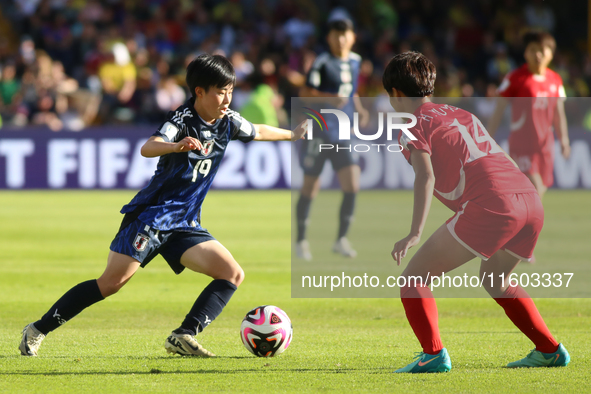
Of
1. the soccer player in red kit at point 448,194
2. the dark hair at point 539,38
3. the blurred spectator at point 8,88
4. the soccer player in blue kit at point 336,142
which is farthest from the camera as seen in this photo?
the blurred spectator at point 8,88

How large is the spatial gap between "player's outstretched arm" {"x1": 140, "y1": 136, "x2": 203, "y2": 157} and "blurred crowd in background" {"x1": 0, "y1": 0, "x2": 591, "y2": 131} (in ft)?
42.3

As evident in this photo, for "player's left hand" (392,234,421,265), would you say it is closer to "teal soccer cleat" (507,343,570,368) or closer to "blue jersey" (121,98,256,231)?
"teal soccer cleat" (507,343,570,368)

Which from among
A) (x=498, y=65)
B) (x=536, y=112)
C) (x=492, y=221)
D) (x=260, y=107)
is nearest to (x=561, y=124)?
(x=536, y=112)

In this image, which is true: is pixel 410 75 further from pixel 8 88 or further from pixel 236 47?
pixel 236 47

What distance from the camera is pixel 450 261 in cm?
448

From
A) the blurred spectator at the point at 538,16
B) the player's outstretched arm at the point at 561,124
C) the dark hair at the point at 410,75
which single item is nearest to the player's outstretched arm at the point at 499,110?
the player's outstretched arm at the point at 561,124

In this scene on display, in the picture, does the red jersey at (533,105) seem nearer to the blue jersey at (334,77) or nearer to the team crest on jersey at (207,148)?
the blue jersey at (334,77)

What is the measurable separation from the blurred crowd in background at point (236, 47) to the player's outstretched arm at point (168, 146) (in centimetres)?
1288

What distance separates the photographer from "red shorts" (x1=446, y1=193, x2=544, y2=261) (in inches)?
173

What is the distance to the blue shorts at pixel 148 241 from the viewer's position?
4.88 metres

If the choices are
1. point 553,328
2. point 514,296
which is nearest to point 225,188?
point 553,328

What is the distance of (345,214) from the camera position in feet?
31.8

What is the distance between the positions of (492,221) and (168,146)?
1794 mm

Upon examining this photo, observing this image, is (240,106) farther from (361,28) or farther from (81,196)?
(361,28)
